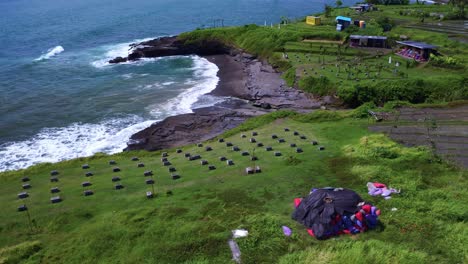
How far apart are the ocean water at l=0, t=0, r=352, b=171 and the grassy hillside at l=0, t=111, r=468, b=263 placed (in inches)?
605

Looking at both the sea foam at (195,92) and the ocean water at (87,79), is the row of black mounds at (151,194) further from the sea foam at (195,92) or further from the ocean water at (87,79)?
the sea foam at (195,92)

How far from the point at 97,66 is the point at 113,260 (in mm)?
77060

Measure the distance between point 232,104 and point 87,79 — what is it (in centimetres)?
3691

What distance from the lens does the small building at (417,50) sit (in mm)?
71250

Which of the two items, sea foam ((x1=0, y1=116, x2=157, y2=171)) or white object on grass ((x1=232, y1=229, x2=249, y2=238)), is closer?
white object on grass ((x1=232, y1=229, x2=249, y2=238))

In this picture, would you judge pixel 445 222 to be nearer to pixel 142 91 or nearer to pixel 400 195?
pixel 400 195

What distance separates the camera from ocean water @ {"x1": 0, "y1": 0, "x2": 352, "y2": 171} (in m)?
55.5

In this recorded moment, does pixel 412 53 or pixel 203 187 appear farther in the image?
pixel 412 53

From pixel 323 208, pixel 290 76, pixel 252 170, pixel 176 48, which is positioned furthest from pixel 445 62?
pixel 176 48

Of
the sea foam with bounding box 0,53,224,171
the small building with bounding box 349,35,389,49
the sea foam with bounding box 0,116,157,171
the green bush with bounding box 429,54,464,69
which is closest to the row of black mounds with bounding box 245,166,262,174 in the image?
the sea foam with bounding box 0,116,157,171

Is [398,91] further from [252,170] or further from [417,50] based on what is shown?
[252,170]

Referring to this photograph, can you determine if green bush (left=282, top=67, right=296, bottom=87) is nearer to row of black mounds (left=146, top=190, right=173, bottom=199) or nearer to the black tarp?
row of black mounds (left=146, top=190, right=173, bottom=199)

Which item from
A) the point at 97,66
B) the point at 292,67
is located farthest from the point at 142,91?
the point at 292,67

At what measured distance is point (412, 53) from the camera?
74.2 metres
